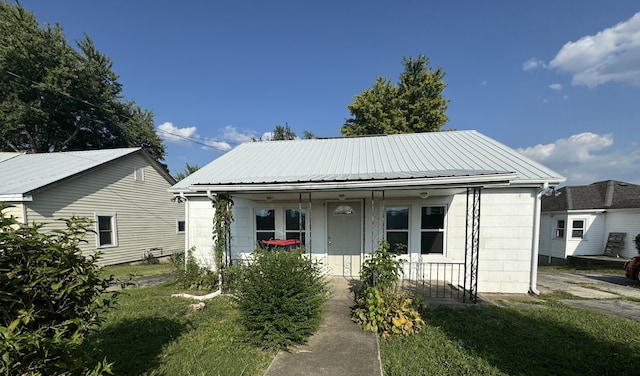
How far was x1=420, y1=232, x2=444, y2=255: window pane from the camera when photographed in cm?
725

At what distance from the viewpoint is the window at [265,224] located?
8.22 meters

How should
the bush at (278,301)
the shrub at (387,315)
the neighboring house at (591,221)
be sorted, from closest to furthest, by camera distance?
the bush at (278,301)
the shrub at (387,315)
the neighboring house at (591,221)

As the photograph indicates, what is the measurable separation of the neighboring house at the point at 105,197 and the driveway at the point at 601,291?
48.0 ft

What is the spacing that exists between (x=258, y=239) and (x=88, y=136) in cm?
2886

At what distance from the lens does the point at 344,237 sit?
7.83 metres

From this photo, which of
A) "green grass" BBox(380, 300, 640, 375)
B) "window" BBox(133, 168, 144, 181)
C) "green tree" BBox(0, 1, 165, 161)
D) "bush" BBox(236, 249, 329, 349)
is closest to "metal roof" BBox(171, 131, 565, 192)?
"bush" BBox(236, 249, 329, 349)

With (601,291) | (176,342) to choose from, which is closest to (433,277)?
(601,291)

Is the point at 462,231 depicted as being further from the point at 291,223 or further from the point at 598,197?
the point at 598,197

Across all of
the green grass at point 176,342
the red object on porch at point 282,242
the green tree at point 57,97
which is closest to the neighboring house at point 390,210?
the red object on porch at point 282,242

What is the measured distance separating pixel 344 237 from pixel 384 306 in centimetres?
331

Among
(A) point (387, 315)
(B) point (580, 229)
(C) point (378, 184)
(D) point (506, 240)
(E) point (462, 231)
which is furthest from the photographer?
(B) point (580, 229)

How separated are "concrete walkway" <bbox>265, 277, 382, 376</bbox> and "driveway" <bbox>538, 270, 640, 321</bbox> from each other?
577 centimetres

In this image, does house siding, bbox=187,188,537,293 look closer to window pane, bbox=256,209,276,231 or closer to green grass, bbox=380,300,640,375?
window pane, bbox=256,209,276,231

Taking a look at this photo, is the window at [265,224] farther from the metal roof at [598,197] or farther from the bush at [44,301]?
the metal roof at [598,197]
